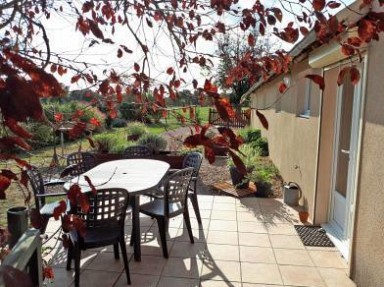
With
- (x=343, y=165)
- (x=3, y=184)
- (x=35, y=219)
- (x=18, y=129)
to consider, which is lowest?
(x=343, y=165)

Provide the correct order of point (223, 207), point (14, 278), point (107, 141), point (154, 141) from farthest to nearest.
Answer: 1. point (154, 141)
2. point (107, 141)
3. point (223, 207)
4. point (14, 278)

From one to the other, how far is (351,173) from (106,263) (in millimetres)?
3347

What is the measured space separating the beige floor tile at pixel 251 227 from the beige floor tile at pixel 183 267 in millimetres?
1255

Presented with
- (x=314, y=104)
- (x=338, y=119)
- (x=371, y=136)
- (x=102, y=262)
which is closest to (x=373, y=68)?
(x=371, y=136)

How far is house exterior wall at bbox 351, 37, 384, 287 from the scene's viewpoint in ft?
10.6

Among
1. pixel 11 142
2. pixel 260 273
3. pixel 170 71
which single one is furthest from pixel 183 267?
pixel 11 142

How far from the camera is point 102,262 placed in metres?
4.26

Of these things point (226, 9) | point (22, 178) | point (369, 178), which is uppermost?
point (226, 9)

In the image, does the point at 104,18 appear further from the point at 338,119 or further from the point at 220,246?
the point at 338,119

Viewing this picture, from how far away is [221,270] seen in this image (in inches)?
160

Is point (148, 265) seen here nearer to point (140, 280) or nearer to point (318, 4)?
point (140, 280)

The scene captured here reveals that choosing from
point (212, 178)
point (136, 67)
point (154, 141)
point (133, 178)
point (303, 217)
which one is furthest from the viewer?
point (154, 141)

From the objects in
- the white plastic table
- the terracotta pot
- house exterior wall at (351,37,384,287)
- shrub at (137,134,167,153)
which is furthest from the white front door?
shrub at (137,134,167,153)

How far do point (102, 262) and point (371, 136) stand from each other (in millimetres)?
3397
